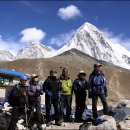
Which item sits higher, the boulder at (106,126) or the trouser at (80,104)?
the trouser at (80,104)

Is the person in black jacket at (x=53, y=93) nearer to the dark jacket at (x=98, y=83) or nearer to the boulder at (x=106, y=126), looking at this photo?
the dark jacket at (x=98, y=83)

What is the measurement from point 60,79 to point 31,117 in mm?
2186

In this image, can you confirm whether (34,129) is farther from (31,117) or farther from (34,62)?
(34,62)

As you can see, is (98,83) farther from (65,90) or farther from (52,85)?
(52,85)

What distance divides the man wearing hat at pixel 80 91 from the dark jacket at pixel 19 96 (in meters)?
→ 2.82

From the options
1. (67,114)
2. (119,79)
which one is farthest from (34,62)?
(67,114)

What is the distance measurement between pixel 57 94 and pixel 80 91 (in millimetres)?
1312

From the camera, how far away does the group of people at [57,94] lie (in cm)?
1430

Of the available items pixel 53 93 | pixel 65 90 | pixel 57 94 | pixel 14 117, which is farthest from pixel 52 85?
pixel 14 117

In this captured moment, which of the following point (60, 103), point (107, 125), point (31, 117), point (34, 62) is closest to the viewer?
point (107, 125)

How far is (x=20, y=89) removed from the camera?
14.3 meters

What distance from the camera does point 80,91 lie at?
1645 cm

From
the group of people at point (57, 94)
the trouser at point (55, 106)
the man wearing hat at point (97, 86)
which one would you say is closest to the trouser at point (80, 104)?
the group of people at point (57, 94)

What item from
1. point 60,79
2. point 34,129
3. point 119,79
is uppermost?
point 119,79
